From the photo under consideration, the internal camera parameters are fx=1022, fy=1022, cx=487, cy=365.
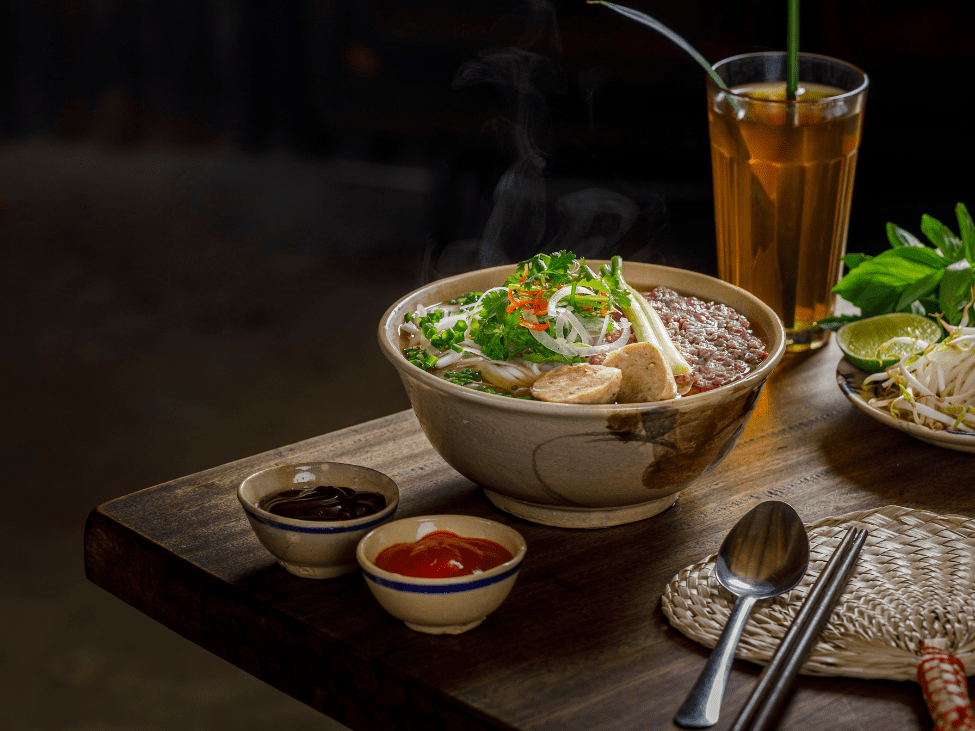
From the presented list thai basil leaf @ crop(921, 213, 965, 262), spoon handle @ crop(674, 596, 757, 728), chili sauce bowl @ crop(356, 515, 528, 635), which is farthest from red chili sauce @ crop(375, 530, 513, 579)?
thai basil leaf @ crop(921, 213, 965, 262)

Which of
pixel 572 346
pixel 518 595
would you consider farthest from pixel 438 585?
pixel 572 346

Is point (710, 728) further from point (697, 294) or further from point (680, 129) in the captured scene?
point (680, 129)

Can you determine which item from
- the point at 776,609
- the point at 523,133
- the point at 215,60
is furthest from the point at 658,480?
the point at 215,60

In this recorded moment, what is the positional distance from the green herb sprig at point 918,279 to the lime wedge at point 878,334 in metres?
0.03

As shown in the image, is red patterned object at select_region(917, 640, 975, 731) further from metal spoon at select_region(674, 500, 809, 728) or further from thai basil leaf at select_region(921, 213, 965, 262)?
thai basil leaf at select_region(921, 213, 965, 262)

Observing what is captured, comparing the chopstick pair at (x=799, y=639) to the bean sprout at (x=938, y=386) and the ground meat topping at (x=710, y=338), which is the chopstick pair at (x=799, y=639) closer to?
the ground meat topping at (x=710, y=338)

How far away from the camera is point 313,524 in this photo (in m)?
1.16

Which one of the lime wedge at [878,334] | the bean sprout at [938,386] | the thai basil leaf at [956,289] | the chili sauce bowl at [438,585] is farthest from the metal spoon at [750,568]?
the thai basil leaf at [956,289]

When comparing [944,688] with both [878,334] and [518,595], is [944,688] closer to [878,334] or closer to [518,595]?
[518,595]

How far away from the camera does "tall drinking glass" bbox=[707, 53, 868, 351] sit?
1848mm

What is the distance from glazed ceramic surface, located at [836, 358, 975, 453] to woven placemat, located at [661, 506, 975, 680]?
244 mm

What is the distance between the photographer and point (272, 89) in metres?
3.62

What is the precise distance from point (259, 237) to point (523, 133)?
1.95 meters

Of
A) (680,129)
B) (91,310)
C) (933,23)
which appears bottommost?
(91,310)
